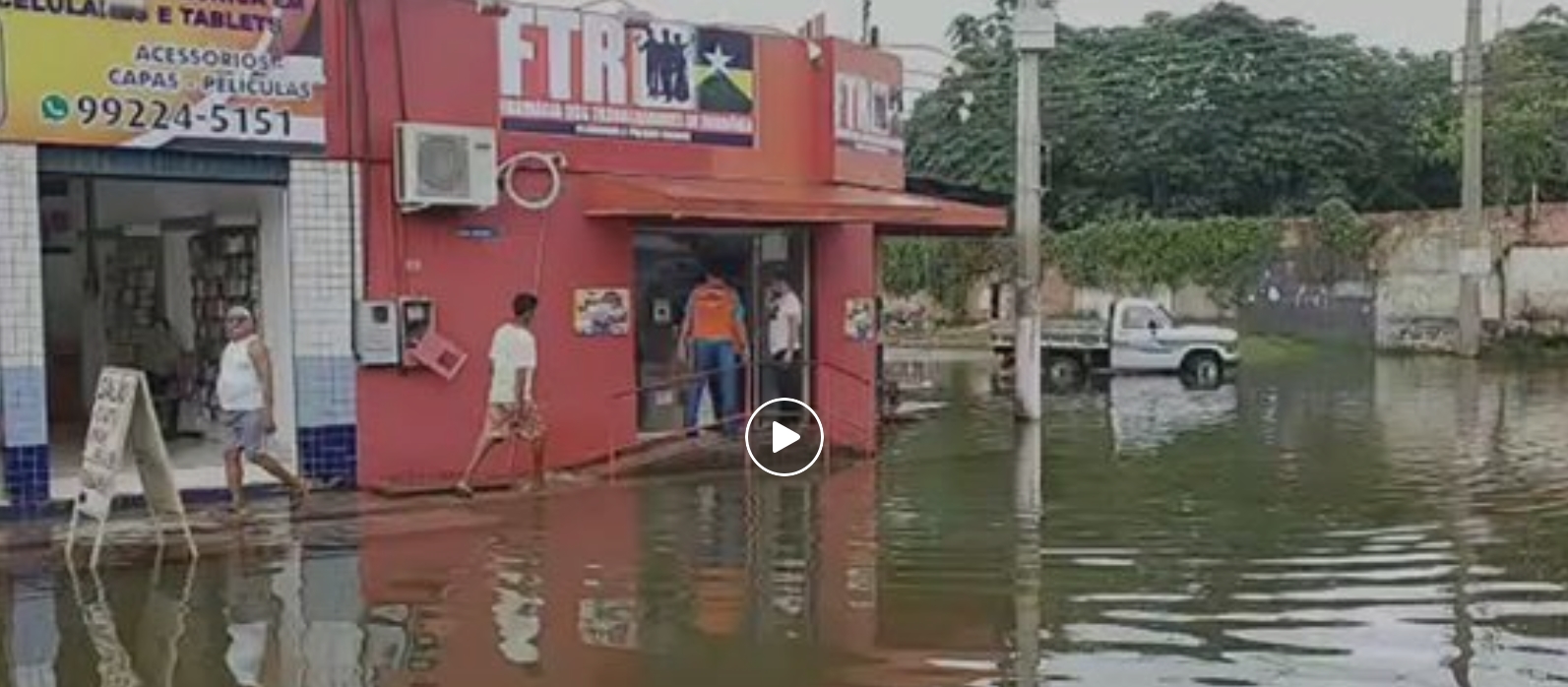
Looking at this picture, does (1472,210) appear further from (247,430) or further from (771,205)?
(247,430)

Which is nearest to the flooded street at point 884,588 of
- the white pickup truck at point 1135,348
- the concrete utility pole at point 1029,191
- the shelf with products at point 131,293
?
the concrete utility pole at point 1029,191

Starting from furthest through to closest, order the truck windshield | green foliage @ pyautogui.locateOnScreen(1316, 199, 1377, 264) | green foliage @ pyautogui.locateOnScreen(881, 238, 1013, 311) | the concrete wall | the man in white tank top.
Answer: green foliage @ pyautogui.locateOnScreen(881, 238, 1013, 311)
green foliage @ pyautogui.locateOnScreen(1316, 199, 1377, 264)
the concrete wall
the truck windshield
the man in white tank top

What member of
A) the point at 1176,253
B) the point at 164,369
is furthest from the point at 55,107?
the point at 1176,253

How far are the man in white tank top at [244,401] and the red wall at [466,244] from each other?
5.54 feet

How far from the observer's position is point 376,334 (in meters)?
14.6

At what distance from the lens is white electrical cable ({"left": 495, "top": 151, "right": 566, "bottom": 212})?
15.3m

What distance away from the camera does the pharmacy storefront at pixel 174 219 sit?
12844 mm

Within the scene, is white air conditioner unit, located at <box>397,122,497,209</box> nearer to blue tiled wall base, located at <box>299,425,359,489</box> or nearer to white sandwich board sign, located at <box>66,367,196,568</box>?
A: blue tiled wall base, located at <box>299,425,359,489</box>

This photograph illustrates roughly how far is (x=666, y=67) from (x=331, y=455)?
4635 mm

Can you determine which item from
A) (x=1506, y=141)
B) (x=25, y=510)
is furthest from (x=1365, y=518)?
(x=1506, y=141)

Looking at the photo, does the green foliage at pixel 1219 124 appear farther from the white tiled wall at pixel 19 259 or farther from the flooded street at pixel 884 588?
the white tiled wall at pixel 19 259

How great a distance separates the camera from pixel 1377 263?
40781 mm

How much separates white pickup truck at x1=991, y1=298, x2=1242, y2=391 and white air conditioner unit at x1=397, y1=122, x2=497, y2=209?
56.4 ft

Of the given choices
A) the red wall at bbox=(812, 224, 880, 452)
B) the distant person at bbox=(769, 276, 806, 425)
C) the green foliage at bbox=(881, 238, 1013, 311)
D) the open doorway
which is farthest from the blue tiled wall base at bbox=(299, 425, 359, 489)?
the green foliage at bbox=(881, 238, 1013, 311)
